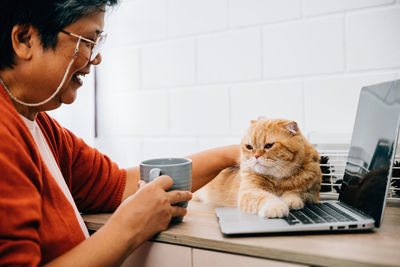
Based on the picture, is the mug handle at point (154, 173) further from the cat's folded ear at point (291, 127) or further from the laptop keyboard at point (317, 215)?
the cat's folded ear at point (291, 127)

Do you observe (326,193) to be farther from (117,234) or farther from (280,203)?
(117,234)

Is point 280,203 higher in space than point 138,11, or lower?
lower

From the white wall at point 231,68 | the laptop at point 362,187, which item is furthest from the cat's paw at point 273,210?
the white wall at point 231,68

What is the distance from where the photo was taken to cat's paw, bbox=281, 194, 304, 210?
0.71m

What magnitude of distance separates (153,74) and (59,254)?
0.92 metres

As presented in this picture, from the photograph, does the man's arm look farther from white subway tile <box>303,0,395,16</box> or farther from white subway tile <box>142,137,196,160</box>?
white subway tile <box>303,0,395,16</box>

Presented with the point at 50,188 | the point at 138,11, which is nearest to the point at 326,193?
the point at 50,188

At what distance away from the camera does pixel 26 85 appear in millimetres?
642

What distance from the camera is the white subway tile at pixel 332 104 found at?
0.98 metres

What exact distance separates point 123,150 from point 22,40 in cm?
84

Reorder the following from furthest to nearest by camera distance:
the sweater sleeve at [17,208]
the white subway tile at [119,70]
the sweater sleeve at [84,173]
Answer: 1. the white subway tile at [119,70]
2. the sweater sleeve at [84,173]
3. the sweater sleeve at [17,208]

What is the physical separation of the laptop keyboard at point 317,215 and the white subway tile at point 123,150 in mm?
863

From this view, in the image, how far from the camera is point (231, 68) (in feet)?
3.83

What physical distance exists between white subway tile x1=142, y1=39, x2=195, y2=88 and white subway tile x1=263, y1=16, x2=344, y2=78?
0.33 metres
